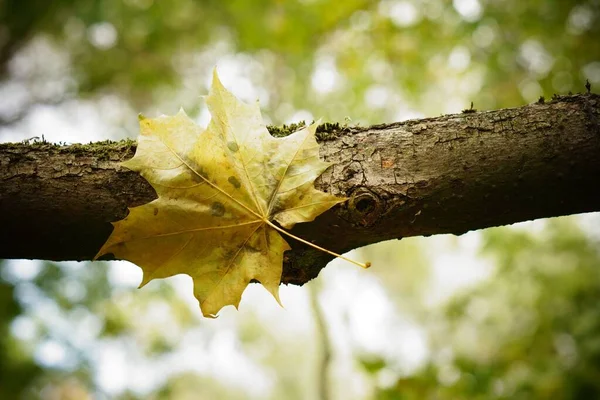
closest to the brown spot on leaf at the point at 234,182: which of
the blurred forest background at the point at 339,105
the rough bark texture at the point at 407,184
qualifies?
the rough bark texture at the point at 407,184

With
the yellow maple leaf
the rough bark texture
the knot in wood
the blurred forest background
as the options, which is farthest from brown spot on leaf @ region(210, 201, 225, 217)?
the blurred forest background

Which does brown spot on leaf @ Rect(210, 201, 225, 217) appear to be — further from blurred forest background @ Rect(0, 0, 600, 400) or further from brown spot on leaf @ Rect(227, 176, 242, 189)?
blurred forest background @ Rect(0, 0, 600, 400)

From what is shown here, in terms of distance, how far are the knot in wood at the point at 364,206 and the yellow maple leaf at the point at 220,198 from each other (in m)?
0.08

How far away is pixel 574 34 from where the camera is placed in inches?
118

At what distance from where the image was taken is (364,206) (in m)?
0.89

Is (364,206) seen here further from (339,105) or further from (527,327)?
(527,327)

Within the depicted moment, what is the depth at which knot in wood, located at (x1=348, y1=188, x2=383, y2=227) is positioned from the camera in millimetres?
883

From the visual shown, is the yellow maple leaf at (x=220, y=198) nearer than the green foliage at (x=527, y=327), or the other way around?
the yellow maple leaf at (x=220, y=198)

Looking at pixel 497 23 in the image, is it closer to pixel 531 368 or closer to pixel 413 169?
pixel 531 368

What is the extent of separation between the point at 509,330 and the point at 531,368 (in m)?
2.47

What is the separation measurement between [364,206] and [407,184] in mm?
113

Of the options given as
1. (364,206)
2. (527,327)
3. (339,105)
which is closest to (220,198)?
(364,206)

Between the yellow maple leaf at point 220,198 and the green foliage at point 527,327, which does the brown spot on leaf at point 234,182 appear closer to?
the yellow maple leaf at point 220,198

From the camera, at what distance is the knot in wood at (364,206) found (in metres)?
0.88
